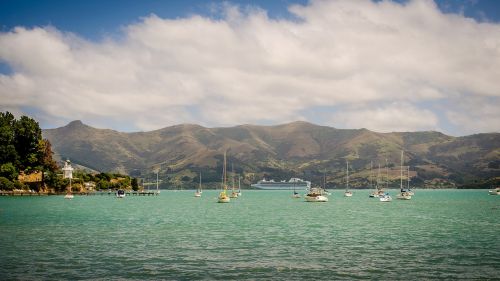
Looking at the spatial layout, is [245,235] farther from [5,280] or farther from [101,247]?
[5,280]

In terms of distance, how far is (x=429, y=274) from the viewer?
40.5m

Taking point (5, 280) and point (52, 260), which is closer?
point (5, 280)

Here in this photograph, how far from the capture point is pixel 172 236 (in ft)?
227

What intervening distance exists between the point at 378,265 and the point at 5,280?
32122 mm

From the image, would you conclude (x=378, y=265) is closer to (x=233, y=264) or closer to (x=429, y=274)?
(x=429, y=274)

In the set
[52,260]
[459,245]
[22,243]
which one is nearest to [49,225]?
[22,243]

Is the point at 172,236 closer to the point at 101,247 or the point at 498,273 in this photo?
the point at 101,247

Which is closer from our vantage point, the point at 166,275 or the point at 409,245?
the point at 166,275

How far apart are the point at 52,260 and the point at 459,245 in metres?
47.2

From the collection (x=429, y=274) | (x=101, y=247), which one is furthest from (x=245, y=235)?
(x=429, y=274)

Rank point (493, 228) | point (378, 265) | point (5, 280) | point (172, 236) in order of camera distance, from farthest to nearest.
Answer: point (493, 228) < point (172, 236) < point (378, 265) < point (5, 280)

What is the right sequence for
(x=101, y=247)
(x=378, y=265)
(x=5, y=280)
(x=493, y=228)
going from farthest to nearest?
1. (x=493, y=228)
2. (x=101, y=247)
3. (x=378, y=265)
4. (x=5, y=280)

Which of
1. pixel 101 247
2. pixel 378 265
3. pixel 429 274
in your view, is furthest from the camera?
pixel 101 247

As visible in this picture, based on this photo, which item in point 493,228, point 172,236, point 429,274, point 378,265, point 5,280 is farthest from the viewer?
point 493,228
